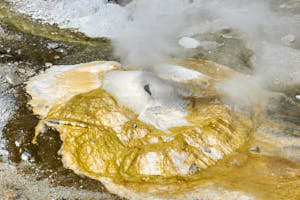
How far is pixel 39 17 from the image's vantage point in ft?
67.9

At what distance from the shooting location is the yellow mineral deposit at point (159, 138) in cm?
960

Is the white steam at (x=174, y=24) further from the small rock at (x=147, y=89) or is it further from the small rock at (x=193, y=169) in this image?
the small rock at (x=193, y=169)

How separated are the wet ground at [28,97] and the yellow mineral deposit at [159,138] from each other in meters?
0.49

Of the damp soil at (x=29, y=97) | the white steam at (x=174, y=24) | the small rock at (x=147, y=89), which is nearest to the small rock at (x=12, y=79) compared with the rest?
the damp soil at (x=29, y=97)

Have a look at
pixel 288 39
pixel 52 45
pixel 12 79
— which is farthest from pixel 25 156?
pixel 288 39

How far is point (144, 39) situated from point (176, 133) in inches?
381

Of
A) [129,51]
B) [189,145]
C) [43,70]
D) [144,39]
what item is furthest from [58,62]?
[189,145]

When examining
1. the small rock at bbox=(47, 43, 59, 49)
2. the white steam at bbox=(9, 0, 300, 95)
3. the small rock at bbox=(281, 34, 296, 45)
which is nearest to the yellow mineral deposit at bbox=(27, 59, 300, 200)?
the white steam at bbox=(9, 0, 300, 95)

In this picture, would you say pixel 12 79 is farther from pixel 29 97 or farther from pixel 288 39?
Result: pixel 288 39

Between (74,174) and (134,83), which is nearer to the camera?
(74,174)

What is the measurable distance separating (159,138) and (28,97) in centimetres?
636

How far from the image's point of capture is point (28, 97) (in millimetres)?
13492

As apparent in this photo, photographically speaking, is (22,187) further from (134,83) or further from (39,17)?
(39,17)

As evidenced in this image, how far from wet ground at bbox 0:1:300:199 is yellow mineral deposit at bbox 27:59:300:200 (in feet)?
1.62
